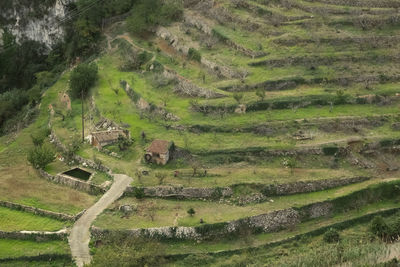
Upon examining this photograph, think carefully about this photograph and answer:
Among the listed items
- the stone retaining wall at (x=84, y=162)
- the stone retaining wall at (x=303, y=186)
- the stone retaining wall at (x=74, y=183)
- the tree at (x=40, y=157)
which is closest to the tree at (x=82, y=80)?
the stone retaining wall at (x=84, y=162)

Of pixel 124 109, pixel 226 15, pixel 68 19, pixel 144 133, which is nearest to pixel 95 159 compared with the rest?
pixel 144 133

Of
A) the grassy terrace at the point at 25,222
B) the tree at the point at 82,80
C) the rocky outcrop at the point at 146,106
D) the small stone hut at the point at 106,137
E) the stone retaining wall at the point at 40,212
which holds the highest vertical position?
the tree at the point at 82,80

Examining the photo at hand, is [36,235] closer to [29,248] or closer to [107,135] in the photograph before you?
[29,248]

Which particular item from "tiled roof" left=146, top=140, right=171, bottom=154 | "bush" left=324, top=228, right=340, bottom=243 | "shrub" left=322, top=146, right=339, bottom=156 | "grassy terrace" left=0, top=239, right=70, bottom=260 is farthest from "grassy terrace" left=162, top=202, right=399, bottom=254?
"tiled roof" left=146, top=140, right=171, bottom=154

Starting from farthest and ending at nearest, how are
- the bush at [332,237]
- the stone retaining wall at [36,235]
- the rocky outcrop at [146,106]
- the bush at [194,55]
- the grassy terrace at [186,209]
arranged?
the bush at [194,55] → the rocky outcrop at [146,106] → the grassy terrace at [186,209] → the stone retaining wall at [36,235] → the bush at [332,237]

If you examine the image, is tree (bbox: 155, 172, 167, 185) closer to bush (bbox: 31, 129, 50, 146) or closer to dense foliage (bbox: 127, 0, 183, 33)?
bush (bbox: 31, 129, 50, 146)

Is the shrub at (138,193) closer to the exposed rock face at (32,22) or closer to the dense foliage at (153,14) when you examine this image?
the dense foliage at (153,14)
